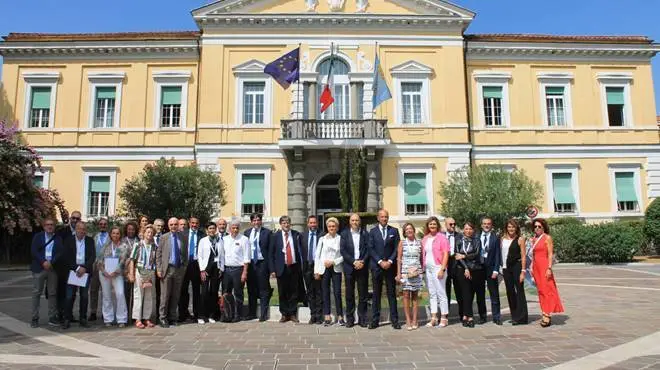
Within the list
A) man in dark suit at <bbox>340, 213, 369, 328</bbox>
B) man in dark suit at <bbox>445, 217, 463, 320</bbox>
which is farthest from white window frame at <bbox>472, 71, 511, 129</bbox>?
man in dark suit at <bbox>340, 213, 369, 328</bbox>

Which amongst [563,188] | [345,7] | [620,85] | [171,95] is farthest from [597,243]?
[171,95]

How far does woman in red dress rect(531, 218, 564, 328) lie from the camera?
26.2 ft

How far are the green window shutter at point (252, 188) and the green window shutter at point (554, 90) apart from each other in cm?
1492

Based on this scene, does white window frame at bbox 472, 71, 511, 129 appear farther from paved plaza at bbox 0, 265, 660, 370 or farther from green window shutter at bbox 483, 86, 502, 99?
paved plaza at bbox 0, 265, 660, 370

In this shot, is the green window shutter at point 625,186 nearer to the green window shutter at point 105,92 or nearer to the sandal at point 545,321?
the sandal at point 545,321

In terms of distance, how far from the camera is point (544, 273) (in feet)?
26.8

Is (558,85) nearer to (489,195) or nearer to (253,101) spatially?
(489,195)

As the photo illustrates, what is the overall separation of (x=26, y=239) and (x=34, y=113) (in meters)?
6.60

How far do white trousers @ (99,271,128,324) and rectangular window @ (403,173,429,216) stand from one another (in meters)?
15.6

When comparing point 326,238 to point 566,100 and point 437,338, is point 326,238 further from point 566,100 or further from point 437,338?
point 566,100

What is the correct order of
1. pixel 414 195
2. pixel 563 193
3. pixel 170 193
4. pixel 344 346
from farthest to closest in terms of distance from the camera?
1. pixel 563 193
2. pixel 414 195
3. pixel 170 193
4. pixel 344 346

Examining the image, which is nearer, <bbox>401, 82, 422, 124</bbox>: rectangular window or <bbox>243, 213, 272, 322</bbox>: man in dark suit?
<bbox>243, 213, 272, 322</bbox>: man in dark suit

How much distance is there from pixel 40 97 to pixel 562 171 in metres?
25.9

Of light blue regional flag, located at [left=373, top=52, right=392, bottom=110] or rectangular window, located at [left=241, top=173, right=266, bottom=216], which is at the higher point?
light blue regional flag, located at [left=373, top=52, right=392, bottom=110]
